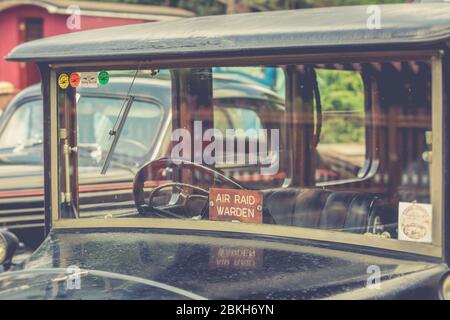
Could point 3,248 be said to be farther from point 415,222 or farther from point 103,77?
point 415,222

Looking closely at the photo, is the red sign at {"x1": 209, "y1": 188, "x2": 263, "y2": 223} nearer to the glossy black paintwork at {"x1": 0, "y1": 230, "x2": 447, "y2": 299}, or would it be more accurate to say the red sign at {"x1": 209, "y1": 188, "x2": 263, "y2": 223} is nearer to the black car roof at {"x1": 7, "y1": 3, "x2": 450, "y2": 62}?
the glossy black paintwork at {"x1": 0, "y1": 230, "x2": 447, "y2": 299}

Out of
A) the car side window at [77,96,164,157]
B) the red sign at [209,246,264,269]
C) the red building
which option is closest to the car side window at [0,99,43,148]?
the car side window at [77,96,164,157]

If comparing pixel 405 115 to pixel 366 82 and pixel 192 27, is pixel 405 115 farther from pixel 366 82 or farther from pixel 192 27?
pixel 192 27

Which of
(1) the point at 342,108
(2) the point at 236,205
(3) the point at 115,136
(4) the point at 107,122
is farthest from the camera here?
(1) the point at 342,108

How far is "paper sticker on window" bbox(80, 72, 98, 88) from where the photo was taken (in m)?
2.99

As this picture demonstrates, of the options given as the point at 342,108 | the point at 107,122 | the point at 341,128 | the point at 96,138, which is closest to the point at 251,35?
the point at 107,122

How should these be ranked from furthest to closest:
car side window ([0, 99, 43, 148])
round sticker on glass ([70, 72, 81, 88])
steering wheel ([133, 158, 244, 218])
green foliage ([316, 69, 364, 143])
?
car side window ([0, 99, 43, 148])
green foliage ([316, 69, 364, 143])
round sticker on glass ([70, 72, 81, 88])
steering wheel ([133, 158, 244, 218])

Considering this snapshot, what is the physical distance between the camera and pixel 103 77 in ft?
9.77

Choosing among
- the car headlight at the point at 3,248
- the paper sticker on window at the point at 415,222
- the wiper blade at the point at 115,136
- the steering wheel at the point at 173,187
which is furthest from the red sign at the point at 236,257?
the car headlight at the point at 3,248

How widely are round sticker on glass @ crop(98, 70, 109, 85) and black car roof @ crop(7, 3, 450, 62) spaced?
Result: 0.25ft

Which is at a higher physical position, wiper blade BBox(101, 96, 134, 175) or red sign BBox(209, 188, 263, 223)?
wiper blade BBox(101, 96, 134, 175)

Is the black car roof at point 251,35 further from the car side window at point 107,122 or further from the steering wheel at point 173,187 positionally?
the steering wheel at point 173,187

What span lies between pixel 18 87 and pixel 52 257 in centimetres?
1092

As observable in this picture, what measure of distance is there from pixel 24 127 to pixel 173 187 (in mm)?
2945
